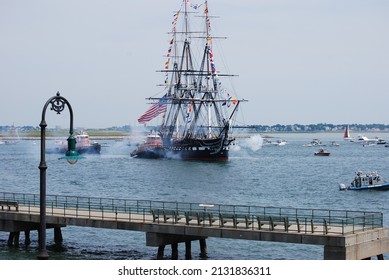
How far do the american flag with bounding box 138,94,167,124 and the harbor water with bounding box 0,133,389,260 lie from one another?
8.57m

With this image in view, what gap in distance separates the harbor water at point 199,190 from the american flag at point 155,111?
8574 millimetres

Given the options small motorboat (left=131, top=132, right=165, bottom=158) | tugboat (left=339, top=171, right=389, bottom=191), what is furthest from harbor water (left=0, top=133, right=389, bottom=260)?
small motorboat (left=131, top=132, right=165, bottom=158)

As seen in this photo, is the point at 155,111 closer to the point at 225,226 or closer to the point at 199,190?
the point at 199,190

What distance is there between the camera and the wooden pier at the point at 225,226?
129 feet

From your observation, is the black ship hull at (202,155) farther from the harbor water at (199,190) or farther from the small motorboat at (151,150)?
the small motorboat at (151,150)

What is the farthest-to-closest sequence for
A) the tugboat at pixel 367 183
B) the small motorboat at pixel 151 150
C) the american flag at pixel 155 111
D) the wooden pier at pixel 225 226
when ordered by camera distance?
the small motorboat at pixel 151 150 → the american flag at pixel 155 111 → the tugboat at pixel 367 183 → the wooden pier at pixel 225 226

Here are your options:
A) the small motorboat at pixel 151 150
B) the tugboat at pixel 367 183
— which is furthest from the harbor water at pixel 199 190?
the small motorboat at pixel 151 150

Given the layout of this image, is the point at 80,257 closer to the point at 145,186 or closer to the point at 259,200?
the point at 259,200

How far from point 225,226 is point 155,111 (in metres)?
123

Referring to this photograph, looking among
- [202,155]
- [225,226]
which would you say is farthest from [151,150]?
[225,226]

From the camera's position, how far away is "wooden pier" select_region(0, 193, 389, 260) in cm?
3928

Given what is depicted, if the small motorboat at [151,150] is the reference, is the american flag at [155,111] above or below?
above
